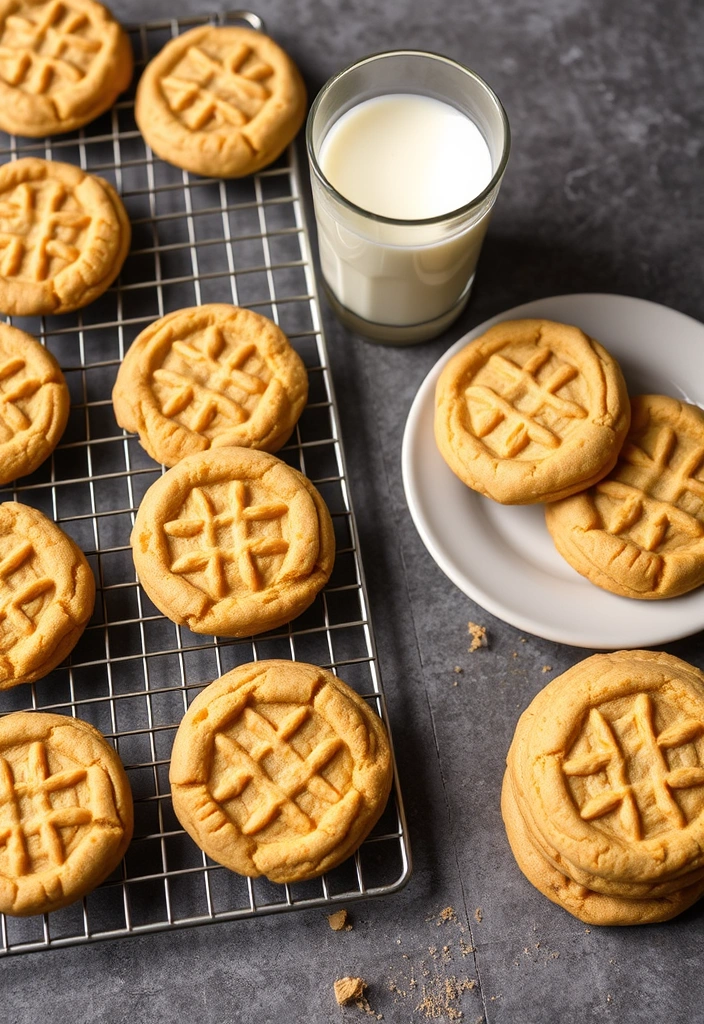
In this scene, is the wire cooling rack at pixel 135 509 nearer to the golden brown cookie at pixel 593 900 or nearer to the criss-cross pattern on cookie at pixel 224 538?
the criss-cross pattern on cookie at pixel 224 538

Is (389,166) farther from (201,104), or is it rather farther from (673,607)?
(673,607)

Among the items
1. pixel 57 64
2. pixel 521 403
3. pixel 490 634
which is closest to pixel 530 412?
pixel 521 403

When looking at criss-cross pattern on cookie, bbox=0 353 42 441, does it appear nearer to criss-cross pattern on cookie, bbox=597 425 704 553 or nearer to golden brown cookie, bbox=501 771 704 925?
criss-cross pattern on cookie, bbox=597 425 704 553

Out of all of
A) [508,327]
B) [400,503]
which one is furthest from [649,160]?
[400,503]

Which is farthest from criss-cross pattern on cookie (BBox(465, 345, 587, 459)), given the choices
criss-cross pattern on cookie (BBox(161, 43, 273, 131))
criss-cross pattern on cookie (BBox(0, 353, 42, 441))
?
criss-cross pattern on cookie (BBox(0, 353, 42, 441))

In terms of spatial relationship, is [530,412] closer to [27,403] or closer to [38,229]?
[27,403]

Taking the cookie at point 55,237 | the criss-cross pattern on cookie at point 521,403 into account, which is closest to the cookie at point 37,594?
the cookie at point 55,237

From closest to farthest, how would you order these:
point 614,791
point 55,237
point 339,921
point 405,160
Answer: point 614,791, point 339,921, point 405,160, point 55,237

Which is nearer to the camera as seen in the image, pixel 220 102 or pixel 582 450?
pixel 582 450

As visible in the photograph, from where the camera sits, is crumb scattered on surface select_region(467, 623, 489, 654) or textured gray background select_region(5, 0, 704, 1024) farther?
crumb scattered on surface select_region(467, 623, 489, 654)
